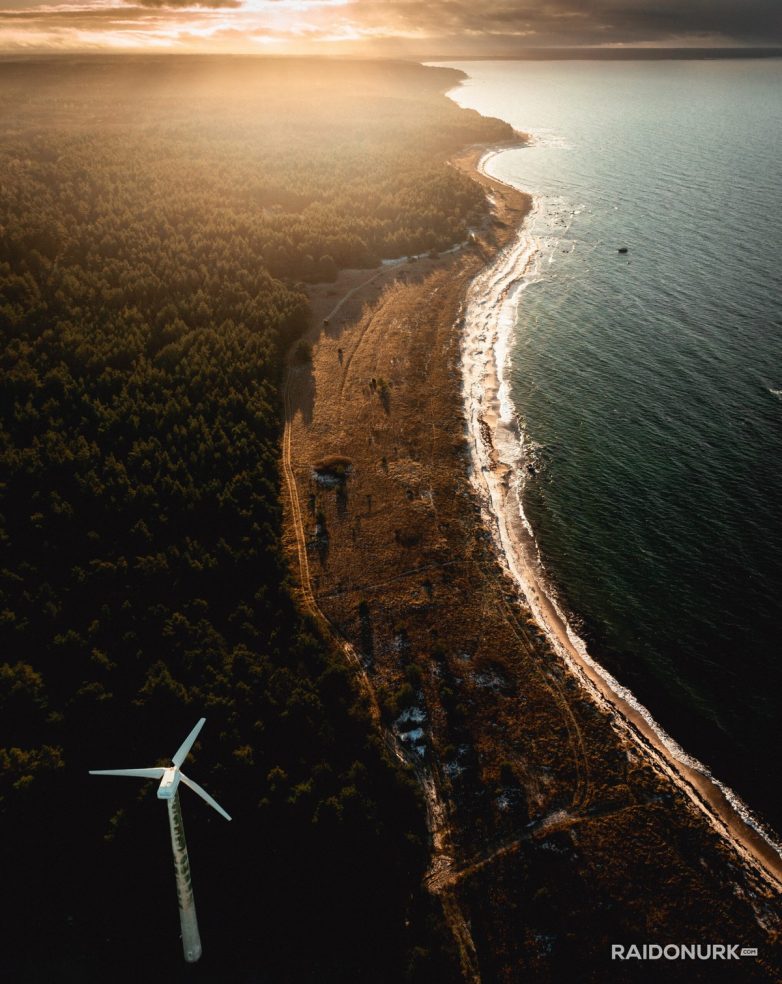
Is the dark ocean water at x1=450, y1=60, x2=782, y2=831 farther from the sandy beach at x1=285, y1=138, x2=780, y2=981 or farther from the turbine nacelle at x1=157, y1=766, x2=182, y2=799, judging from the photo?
the turbine nacelle at x1=157, y1=766, x2=182, y2=799

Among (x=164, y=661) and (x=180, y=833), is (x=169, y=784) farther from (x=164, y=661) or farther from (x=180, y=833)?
(x=164, y=661)

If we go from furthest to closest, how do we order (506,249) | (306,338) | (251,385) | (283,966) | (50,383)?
(506,249), (306,338), (251,385), (50,383), (283,966)

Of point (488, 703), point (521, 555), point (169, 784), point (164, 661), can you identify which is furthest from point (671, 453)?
point (169, 784)

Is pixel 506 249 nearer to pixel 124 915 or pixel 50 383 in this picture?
pixel 50 383

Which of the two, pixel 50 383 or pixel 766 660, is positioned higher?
pixel 50 383

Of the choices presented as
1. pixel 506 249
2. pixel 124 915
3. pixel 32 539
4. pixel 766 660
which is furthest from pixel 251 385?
pixel 506 249

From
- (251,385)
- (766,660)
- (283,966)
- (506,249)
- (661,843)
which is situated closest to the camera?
(283,966)

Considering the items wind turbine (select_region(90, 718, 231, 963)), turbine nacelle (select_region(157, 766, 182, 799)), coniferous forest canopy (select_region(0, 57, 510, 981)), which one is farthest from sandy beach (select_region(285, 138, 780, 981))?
turbine nacelle (select_region(157, 766, 182, 799))

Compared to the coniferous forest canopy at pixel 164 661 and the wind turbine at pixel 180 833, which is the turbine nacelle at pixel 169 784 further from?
the coniferous forest canopy at pixel 164 661
